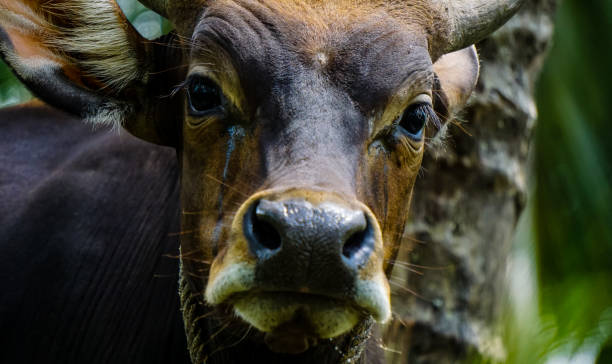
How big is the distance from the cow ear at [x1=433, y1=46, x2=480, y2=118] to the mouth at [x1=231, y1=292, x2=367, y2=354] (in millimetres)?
1587

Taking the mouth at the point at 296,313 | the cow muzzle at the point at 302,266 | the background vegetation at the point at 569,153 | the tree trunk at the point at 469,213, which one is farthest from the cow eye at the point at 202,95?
the tree trunk at the point at 469,213

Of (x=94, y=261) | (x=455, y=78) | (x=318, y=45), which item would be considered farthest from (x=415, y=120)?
(x=94, y=261)

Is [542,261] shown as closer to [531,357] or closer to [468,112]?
[468,112]

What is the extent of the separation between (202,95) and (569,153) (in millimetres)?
5586

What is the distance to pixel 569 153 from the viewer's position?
26.5 feet

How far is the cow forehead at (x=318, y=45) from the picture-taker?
3.25 metres

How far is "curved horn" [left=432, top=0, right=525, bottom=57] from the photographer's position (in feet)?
12.8

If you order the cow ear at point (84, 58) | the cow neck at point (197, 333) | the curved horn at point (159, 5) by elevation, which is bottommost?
the cow neck at point (197, 333)

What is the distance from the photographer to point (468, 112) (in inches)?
215

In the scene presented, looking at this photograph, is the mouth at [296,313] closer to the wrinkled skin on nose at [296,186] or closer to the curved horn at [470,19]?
the wrinkled skin on nose at [296,186]

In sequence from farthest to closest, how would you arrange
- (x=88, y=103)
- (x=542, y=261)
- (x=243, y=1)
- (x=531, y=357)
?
(x=542, y=261) < (x=88, y=103) < (x=243, y=1) < (x=531, y=357)

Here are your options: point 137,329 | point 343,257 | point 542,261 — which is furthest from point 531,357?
point 542,261

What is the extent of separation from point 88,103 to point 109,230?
0.82 meters

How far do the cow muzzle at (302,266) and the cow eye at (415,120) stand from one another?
0.81 m
